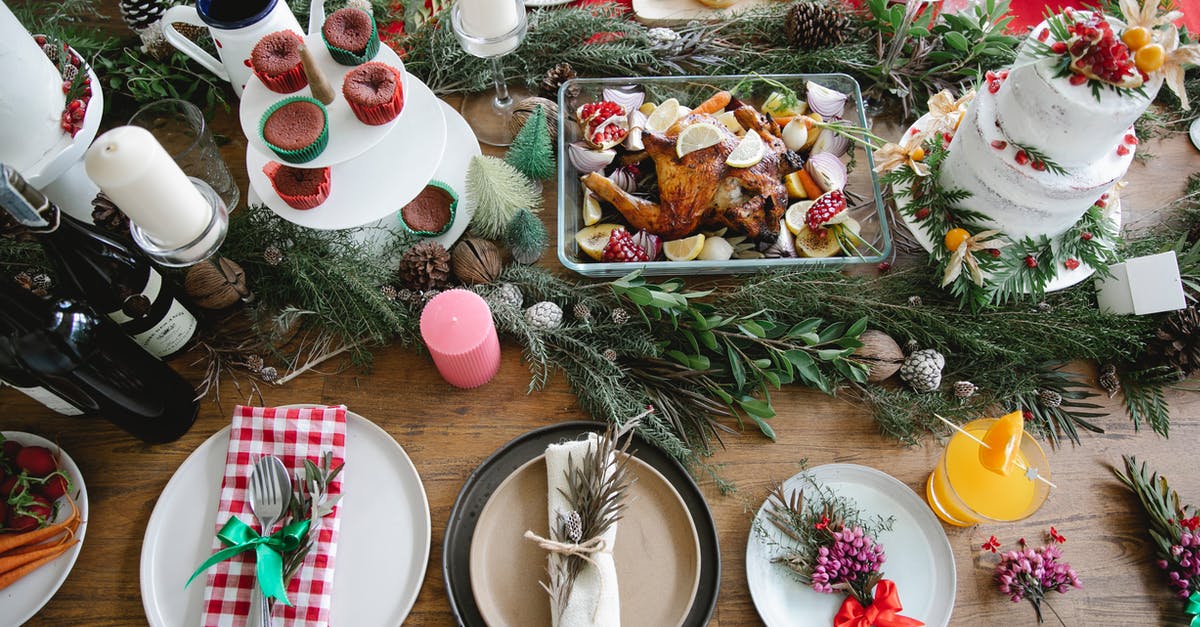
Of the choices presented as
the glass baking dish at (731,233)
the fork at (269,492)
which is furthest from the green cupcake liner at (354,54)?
the fork at (269,492)

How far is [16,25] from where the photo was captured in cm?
93

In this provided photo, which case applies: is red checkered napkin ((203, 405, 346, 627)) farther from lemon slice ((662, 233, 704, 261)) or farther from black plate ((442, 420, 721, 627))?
lemon slice ((662, 233, 704, 261))

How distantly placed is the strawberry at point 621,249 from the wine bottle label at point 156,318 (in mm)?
646

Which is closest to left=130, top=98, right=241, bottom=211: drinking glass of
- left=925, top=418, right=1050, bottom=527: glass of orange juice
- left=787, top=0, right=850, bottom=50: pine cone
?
left=787, top=0, right=850, bottom=50: pine cone

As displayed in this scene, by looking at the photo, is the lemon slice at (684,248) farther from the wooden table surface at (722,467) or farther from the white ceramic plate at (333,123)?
the white ceramic plate at (333,123)

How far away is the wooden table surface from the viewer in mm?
1003

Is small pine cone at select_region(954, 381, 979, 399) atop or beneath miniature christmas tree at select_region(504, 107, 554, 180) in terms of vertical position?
beneath

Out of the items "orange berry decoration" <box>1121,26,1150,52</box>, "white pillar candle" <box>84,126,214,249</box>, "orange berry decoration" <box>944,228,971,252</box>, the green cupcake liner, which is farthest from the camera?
"orange berry decoration" <box>944,228,971,252</box>

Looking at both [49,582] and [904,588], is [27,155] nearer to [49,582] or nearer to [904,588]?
[49,582]

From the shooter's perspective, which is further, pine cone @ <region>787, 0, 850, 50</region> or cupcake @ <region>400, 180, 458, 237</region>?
pine cone @ <region>787, 0, 850, 50</region>

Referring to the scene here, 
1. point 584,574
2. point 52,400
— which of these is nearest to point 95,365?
point 52,400

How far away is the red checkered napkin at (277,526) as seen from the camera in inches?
37.0

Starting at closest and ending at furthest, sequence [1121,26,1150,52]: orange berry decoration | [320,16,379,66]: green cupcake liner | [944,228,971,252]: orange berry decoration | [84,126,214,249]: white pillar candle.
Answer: [84,126,214,249]: white pillar candle, [1121,26,1150,52]: orange berry decoration, [320,16,379,66]: green cupcake liner, [944,228,971,252]: orange berry decoration

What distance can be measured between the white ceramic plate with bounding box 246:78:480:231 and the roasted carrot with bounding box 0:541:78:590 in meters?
0.55
